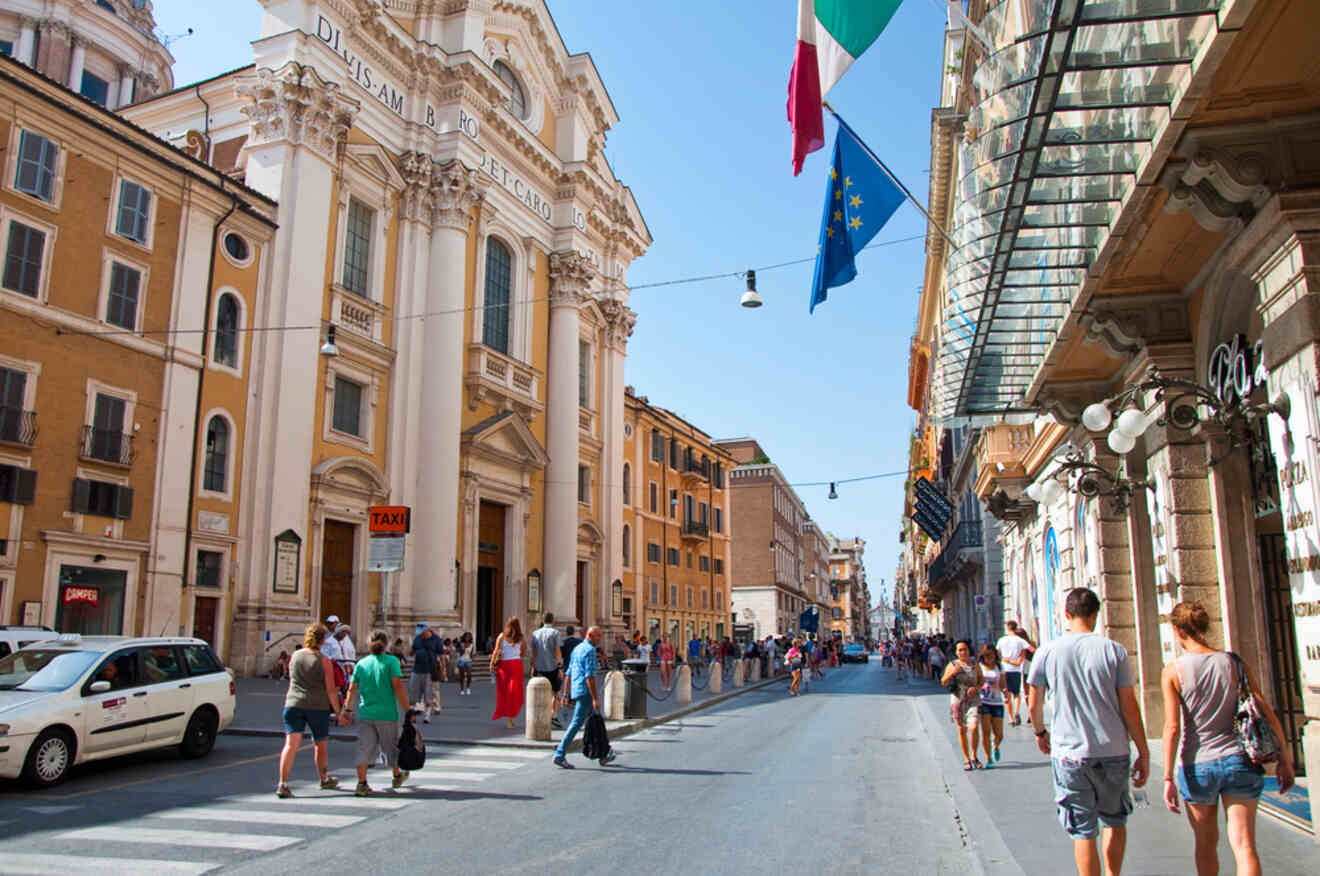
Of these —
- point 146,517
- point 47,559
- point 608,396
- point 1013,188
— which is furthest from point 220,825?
point 608,396

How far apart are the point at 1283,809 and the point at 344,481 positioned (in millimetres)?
23137

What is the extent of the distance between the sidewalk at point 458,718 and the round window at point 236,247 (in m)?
9.95

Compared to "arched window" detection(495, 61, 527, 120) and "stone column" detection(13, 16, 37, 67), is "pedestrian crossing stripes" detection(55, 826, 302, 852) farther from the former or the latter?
"stone column" detection(13, 16, 37, 67)

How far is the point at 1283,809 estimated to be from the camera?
26.9 feet

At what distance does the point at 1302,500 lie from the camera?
25.3ft

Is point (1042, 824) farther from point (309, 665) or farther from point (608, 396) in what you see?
point (608, 396)

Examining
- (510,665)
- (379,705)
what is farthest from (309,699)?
(510,665)

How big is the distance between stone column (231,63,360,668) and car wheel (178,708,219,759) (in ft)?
34.9

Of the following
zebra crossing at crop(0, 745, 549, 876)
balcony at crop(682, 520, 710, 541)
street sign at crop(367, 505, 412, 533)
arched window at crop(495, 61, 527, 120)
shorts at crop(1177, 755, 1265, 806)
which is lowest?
zebra crossing at crop(0, 745, 549, 876)

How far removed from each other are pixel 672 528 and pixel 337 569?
87.7ft

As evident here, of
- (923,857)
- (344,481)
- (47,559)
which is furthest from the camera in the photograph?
(344,481)

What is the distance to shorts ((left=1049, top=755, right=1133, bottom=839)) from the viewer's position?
5430 millimetres

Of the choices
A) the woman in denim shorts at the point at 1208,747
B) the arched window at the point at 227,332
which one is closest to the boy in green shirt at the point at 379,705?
the woman in denim shorts at the point at 1208,747

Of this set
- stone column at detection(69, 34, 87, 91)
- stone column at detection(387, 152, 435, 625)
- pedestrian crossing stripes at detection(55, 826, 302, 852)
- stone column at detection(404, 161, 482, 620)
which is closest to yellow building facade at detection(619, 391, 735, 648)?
stone column at detection(404, 161, 482, 620)
